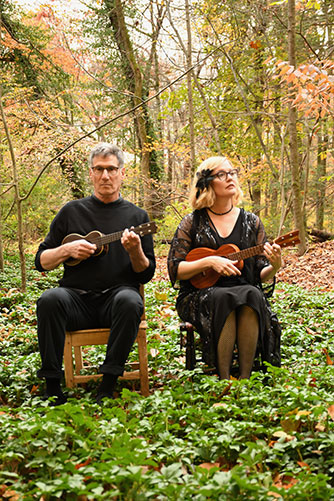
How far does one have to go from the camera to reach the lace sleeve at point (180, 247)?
342cm

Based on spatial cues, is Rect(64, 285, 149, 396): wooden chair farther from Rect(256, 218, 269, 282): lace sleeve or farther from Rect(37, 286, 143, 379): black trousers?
Rect(256, 218, 269, 282): lace sleeve

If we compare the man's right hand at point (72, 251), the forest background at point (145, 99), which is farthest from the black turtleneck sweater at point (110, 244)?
the forest background at point (145, 99)

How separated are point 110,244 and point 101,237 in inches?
4.8

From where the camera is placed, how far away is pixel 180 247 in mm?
3479

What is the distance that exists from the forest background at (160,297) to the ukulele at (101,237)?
0.97 m

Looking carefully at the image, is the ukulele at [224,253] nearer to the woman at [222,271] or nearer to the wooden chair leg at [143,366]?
the woman at [222,271]

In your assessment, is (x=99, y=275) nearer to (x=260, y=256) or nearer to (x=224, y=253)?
(x=224, y=253)

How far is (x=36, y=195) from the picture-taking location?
41.8ft

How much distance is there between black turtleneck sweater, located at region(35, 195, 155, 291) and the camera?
333 centimetres

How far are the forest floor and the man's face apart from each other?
12.1 feet

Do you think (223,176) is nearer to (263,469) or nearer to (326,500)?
(263,469)

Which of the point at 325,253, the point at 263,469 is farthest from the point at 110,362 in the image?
the point at 325,253

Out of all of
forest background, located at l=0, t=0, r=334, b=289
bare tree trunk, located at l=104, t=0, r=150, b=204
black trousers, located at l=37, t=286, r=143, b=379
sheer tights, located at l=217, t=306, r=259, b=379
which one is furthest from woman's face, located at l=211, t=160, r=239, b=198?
bare tree trunk, located at l=104, t=0, r=150, b=204

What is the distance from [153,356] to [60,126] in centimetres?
787
